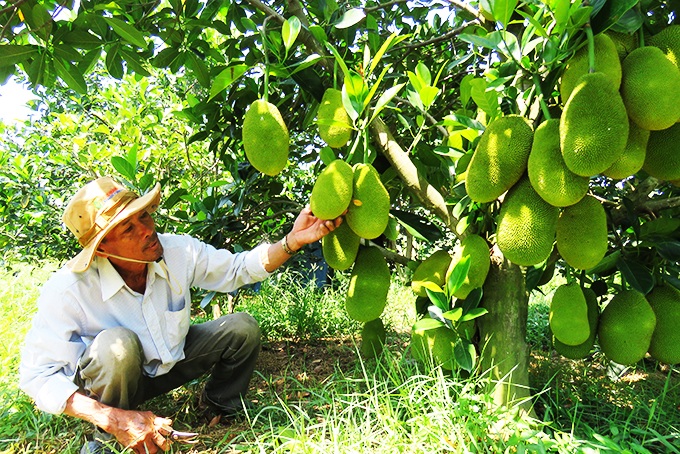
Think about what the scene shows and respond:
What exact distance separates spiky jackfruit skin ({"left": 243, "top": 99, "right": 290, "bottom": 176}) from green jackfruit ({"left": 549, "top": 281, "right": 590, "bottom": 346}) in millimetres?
964

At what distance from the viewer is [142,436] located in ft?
4.64

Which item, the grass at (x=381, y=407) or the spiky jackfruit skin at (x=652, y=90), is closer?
the spiky jackfruit skin at (x=652, y=90)

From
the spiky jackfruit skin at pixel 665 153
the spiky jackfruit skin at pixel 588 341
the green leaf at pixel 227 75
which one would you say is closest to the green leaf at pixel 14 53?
the green leaf at pixel 227 75

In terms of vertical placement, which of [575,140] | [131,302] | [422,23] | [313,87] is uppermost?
[422,23]

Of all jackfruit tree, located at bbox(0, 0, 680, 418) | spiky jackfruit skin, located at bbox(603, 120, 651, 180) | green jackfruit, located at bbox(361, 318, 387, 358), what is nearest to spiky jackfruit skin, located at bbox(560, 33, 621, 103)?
jackfruit tree, located at bbox(0, 0, 680, 418)

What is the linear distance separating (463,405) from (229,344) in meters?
1.05

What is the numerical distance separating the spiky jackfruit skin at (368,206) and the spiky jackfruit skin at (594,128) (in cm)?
48

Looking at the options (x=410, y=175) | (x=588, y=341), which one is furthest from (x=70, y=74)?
(x=588, y=341)

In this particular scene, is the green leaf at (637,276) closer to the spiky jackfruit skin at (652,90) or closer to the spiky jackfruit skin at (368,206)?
the spiky jackfruit skin at (652,90)

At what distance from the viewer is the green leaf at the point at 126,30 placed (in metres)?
1.25

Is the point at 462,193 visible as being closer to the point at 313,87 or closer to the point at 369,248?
the point at 369,248

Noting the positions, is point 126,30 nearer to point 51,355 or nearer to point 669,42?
point 51,355

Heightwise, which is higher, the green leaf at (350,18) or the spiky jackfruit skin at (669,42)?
the green leaf at (350,18)

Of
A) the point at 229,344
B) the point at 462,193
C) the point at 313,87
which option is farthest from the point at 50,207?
the point at 462,193
